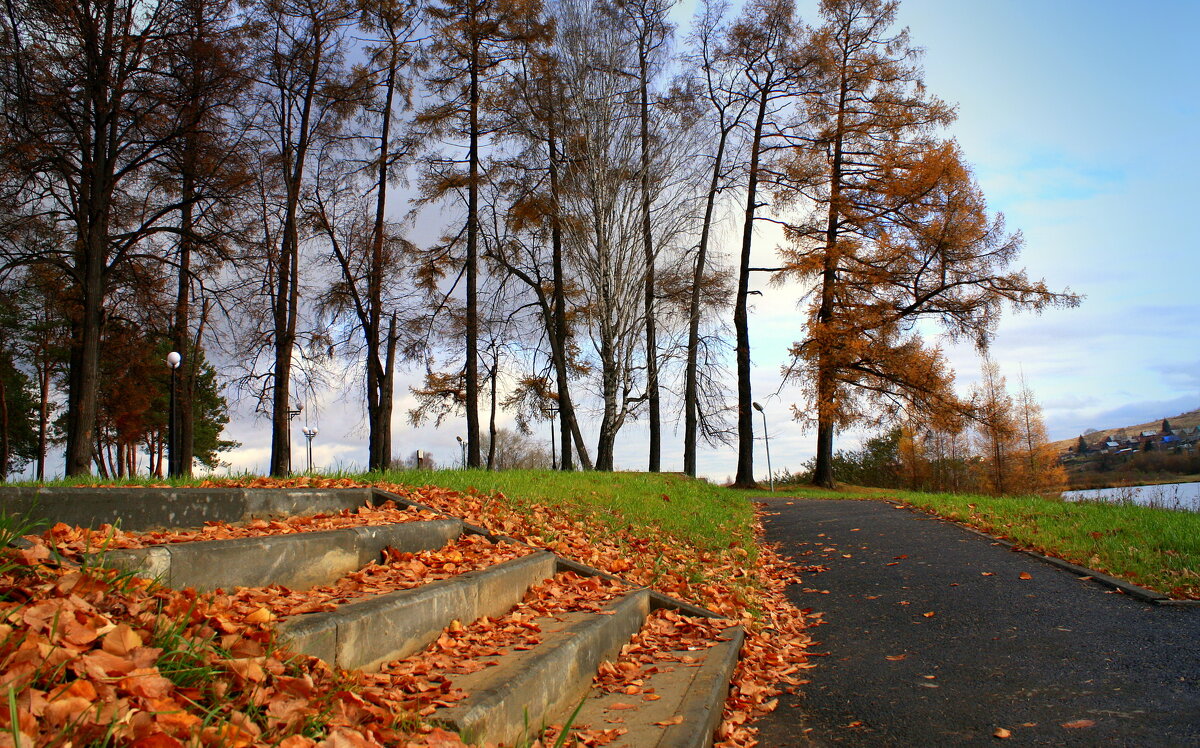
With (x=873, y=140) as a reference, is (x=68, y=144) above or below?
below

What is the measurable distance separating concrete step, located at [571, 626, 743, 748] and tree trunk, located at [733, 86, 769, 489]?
652 inches

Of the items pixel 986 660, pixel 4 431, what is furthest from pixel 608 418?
pixel 4 431

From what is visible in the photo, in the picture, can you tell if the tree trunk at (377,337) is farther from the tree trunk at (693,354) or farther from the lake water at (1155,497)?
the lake water at (1155,497)

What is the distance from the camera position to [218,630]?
2.50m

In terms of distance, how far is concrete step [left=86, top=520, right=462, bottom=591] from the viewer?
118 inches

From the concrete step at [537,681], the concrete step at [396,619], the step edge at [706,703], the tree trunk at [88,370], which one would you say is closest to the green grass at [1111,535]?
the step edge at [706,703]

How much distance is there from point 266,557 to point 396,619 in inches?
34.6

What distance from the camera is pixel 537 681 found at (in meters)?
3.09

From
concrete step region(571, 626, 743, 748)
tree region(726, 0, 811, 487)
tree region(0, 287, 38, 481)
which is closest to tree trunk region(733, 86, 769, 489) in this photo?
tree region(726, 0, 811, 487)

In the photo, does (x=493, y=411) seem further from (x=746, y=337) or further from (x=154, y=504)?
(x=154, y=504)

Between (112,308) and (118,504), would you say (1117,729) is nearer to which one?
(118,504)

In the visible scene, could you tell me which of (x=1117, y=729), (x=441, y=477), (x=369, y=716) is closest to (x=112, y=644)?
(x=369, y=716)

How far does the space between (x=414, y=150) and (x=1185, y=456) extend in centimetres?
3362

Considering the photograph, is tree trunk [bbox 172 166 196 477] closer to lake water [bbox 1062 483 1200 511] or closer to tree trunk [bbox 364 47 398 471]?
tree trunk [bbox 364 47 398 471]
